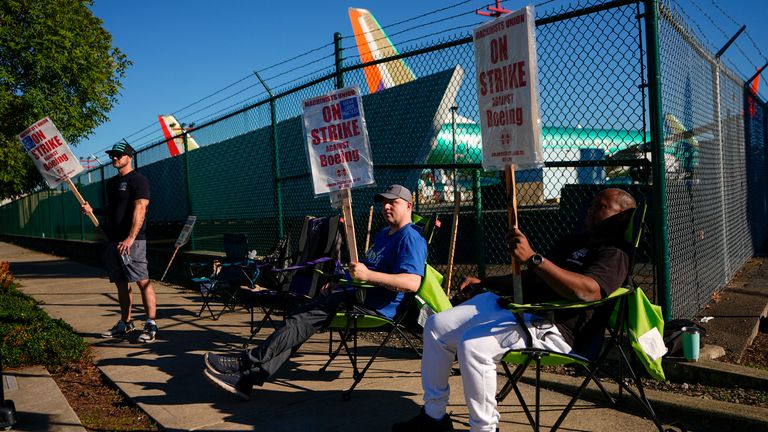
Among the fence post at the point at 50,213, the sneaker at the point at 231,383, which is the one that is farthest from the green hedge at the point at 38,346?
the fence post at the point at 50,213

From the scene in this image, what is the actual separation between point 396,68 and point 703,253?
11.7 ft

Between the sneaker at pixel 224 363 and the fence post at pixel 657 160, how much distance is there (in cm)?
283

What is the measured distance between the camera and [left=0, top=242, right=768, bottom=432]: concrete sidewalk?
362cm

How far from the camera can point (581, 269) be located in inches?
128

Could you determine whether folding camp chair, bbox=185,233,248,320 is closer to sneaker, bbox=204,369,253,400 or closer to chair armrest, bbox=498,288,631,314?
sneaker, bbox=204,369,253,400

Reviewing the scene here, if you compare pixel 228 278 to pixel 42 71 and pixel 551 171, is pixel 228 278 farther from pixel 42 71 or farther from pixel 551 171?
pixel 42 71

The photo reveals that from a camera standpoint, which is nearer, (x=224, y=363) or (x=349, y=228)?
(x=349, y=228)

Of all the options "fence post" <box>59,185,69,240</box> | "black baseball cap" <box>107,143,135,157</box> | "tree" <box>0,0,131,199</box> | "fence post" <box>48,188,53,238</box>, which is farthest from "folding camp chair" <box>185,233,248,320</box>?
"fence post" <box>48,188,53,238</box>

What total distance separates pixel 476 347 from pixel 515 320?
0.26 metres

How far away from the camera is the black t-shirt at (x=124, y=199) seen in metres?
6.27

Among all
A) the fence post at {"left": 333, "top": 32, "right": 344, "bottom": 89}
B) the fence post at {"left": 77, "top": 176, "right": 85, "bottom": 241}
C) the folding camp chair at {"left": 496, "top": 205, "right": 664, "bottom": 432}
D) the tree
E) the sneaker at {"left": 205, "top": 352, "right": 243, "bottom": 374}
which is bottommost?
the sneaker at {"left": 205, "top": 352, "right": 243, "bottom": 374}

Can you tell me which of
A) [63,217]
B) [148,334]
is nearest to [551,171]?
[148,334]

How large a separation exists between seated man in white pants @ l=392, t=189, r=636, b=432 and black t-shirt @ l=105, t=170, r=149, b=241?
4.01 metres

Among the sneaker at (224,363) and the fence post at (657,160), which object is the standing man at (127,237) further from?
the fence post at (657,160)
